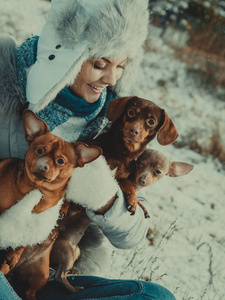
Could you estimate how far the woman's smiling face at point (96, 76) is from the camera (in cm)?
205

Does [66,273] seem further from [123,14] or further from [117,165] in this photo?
[123,14]

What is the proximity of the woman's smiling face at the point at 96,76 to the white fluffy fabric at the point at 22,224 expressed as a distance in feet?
2.83

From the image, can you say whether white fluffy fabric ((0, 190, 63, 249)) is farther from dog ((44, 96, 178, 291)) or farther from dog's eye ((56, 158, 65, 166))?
dog ((44, 96, 178, 291))

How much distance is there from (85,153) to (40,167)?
0.89ft

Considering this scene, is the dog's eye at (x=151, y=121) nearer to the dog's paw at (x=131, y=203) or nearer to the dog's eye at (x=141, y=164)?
the dog's eye at (x=141, y=164)

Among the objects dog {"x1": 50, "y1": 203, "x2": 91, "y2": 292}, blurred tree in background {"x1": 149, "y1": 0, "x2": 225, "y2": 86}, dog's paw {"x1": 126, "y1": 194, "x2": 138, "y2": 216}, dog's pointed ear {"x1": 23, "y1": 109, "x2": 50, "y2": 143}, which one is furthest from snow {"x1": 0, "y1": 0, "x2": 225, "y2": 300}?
dog's pointed ear {"x1": 23, "y1": 109, "x2": 50, "y2": 143}

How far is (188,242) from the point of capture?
173 inches

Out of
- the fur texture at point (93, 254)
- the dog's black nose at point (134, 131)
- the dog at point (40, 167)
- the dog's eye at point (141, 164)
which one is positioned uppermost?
the dog's black nose at point (134, 131)

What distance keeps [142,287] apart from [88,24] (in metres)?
1.71

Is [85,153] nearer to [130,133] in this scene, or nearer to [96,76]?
[130,133]

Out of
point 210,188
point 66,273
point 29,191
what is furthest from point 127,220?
point 210,188

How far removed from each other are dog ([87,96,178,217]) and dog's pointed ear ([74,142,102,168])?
49 cm

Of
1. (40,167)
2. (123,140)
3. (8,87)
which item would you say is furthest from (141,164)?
(8,87)

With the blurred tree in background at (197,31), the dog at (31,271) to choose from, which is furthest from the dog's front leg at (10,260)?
the blurred tree in background at (197,31)
